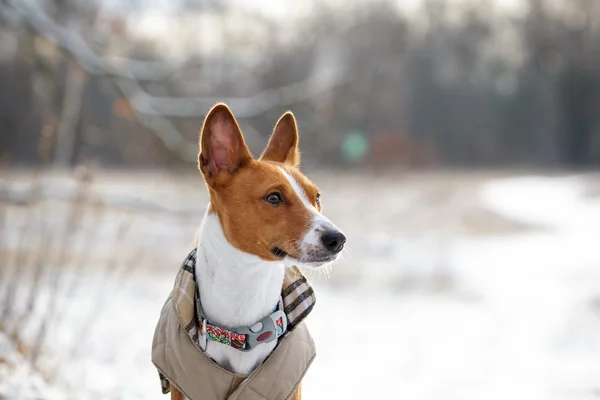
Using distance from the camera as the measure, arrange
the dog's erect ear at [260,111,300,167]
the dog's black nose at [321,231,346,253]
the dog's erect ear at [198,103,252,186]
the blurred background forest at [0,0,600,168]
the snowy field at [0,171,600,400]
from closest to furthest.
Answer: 1. the dog's black nose at [321,231,346,253]
2. the dog's erect ear at [198,103,252,186]
3. the dog's erect ear at [260,111,300,167]
4. the snowy field at [0,171,600,400]
5. the blurred background forest at [0,0,600,168]

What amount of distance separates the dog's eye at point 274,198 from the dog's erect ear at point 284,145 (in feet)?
1.69

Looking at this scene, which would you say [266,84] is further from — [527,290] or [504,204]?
[504,204]

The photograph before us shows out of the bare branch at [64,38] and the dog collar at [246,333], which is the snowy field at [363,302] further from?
the bare branch at [64,38]

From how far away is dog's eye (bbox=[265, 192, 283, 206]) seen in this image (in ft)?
10.1

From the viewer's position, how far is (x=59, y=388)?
15.3 ft

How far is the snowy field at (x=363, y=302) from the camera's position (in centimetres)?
512

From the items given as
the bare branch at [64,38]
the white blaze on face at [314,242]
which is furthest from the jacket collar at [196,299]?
the bare branch at [64,38]

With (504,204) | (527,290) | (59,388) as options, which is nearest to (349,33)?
(504,204)

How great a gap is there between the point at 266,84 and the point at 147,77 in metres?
6.88

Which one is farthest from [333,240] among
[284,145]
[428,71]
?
[428,71]

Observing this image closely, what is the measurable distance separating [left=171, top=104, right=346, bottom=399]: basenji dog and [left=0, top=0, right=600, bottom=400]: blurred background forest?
733mm

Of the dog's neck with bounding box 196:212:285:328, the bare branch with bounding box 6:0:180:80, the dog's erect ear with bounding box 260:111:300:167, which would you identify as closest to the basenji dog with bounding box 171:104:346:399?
the dog's neck with bounding box 196:212:285:328

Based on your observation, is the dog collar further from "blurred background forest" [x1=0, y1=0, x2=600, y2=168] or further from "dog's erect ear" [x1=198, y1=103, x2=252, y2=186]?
"blurred background forest" [x1=0, y1=0, x2=600, y2=168]

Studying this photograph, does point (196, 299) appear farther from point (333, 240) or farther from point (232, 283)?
point (333, 240)
